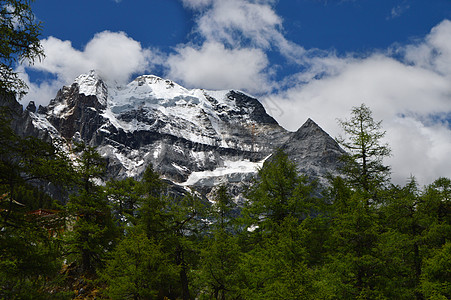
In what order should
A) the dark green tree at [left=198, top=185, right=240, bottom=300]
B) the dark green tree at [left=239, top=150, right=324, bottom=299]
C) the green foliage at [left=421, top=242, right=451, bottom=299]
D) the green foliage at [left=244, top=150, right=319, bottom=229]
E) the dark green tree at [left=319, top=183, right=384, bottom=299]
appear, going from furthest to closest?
the green foliage at [left=244, top=150, right=319, bottom=229] → the dark green tree at [left=198, top=185, right=240, bottom=300] → the dark green tree at [left=239, top=150, right=324, bottom=299] → the green foliage at [left=421, top=242, right=451, bottom=299] → the dark green tree at [left=319, top=183, right=384, bottom=299]

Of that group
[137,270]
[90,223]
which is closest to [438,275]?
[137,270]

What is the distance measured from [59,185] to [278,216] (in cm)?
1399

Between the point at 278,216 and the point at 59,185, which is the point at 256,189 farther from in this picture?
the point at 59,185

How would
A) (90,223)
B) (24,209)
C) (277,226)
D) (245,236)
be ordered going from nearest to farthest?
(24,209), (277,226), (245,236), (90,223)

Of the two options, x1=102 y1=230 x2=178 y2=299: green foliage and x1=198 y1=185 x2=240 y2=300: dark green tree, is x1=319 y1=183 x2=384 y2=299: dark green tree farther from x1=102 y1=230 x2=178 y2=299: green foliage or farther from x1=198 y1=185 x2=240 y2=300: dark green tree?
x1=102 y1=230 x2=178 y2=299: green foliage

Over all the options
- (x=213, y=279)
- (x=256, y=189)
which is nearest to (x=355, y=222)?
(x=256, y=189)

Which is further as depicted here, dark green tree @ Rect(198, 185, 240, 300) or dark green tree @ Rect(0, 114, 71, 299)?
dark green tree @ Rect(198, 185, 240, 300)

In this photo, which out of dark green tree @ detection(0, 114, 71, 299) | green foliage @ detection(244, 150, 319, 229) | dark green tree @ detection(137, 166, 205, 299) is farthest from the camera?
dark green tree @ detection(137, 166, 205, 299)

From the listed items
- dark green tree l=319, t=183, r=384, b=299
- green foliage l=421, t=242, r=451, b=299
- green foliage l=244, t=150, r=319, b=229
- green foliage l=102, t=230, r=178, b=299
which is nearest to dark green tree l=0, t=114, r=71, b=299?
dark green tree l=319, t=183, r=384, b=299

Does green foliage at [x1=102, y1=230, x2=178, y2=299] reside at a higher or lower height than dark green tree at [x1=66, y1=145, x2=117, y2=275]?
lower

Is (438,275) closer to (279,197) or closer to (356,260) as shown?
(356,260)

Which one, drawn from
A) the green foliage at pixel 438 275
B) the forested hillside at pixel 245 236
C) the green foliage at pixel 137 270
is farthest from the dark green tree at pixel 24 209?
the green foliage at pixel 438 275

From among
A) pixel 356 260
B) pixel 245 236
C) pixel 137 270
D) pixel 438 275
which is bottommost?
pixel 137 270

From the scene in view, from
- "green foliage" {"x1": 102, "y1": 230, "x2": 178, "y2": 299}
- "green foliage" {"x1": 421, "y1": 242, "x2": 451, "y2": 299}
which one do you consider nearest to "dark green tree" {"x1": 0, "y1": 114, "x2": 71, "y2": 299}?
"green foliage" {"x1": 102, "y1": 230, "x2": 178, "y2": 299}
